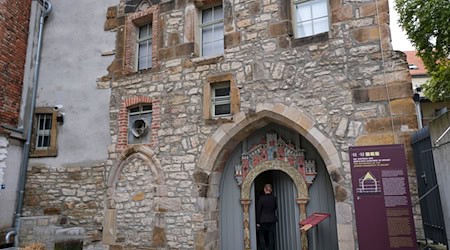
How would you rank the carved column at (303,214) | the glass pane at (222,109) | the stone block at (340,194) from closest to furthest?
the stone block at (340,194)
the carved column at (303,214)
the glass pane at (222,109)

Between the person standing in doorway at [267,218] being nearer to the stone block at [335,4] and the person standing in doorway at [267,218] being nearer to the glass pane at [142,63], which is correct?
the stone block at [335,4]

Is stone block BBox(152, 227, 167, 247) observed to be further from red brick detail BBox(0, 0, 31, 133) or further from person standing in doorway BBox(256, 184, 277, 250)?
red brick detail BBox(0, 0, 31, 133)

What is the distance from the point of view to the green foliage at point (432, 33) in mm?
7719

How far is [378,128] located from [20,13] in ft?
24.6

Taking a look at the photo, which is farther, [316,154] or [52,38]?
[52,38]

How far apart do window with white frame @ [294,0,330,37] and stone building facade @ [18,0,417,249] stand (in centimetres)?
14

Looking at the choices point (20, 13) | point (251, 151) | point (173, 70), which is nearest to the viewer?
point (251, 151)

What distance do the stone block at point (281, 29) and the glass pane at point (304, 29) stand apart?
0.21 m

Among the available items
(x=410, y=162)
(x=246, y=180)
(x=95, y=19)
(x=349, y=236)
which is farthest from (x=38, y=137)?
(x=410, y=162)

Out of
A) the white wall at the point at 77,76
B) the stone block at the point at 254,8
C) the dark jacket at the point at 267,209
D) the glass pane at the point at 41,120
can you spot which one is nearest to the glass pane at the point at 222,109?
the dark jacket at the point at 267,209

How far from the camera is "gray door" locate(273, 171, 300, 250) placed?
566 cm

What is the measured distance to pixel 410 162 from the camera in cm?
454

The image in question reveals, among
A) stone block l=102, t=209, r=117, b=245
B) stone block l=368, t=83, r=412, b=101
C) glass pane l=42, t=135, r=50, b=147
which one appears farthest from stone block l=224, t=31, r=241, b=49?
glass pane l=42, t=135, r=50, b=147

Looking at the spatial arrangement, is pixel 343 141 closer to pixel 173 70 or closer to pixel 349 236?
pixel 349 236
